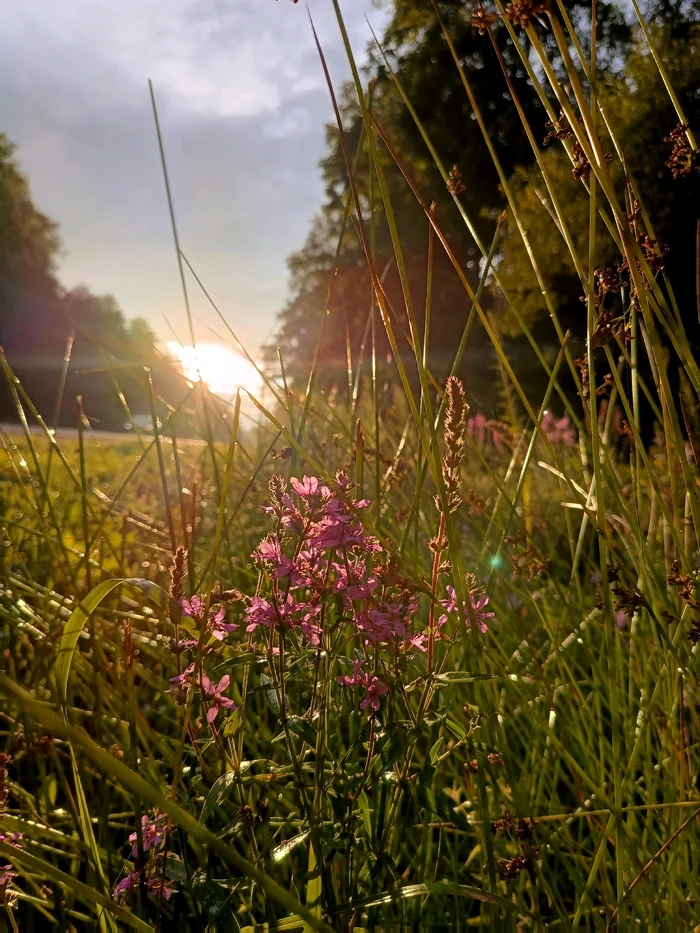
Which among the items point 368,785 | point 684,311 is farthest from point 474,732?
point 684,311

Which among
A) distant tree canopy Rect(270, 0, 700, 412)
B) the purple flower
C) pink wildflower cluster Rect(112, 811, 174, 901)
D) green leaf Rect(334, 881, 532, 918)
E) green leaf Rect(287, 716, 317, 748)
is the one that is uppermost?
distant tree canopy Rect(270, 0, 700, 412)

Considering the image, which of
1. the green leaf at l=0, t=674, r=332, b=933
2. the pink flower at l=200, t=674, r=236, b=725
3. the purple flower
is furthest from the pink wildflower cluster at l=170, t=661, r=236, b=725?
the green leaf at l=0, t=674, r=332, b=933

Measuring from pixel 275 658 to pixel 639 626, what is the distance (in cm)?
79

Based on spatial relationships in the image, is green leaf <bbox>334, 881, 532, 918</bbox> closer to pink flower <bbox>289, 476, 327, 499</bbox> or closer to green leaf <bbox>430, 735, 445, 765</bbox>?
green leaf <bbox>430, 735, 445, 765</bbox>

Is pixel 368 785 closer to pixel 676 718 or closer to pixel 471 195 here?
pixel 676 718

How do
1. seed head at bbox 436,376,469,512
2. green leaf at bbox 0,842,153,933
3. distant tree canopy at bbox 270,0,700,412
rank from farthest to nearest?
distant tree canopy at bbox 270,0,700,412 → seed head at bbox 436,376,469,512 → green leaf at bbox 0,842,153,933

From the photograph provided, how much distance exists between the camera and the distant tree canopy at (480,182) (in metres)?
2.41

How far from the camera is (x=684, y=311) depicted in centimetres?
→ 712

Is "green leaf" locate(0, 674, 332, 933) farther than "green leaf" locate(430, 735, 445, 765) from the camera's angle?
No

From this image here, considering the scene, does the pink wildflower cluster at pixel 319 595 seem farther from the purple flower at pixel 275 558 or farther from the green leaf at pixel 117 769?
the green leaf at pixel 117 769

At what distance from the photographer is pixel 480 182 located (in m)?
13.8

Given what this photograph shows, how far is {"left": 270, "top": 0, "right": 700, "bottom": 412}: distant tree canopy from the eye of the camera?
2410 mm

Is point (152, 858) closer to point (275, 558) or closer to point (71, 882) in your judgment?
point (71, 882)

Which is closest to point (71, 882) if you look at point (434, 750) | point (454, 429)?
point (434, 750)
